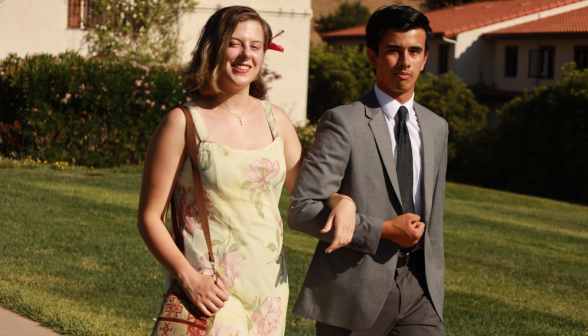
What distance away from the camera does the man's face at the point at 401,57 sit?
3.01 meters

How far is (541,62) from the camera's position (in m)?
34.4

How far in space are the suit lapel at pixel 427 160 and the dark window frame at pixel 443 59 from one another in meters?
35.5

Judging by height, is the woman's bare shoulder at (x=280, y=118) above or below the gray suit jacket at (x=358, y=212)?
above

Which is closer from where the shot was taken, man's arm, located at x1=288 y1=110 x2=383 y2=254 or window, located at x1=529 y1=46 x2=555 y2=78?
man's arm, located at x1=288 y1=110 x2=383 y2=254

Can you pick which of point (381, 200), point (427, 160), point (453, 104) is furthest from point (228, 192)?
point (453, 104)

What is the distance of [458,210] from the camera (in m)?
14.1

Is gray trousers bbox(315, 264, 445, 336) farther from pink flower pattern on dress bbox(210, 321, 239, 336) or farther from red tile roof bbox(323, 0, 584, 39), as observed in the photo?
red tile roof bbox(323, 0, 584, 39)

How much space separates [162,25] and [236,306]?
18283 millimetres

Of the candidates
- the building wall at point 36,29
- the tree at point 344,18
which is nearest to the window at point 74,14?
the building wall at point 36,29

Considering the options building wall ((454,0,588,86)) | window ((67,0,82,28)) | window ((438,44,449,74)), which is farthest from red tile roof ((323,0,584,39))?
window ((67,0,82,28))

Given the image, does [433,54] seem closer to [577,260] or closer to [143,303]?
[577,260]

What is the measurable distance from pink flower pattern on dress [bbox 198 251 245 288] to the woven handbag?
0.02 meters

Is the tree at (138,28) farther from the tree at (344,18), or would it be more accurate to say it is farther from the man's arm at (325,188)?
the tree at (344,18)

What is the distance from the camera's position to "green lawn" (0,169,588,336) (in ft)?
18.4
